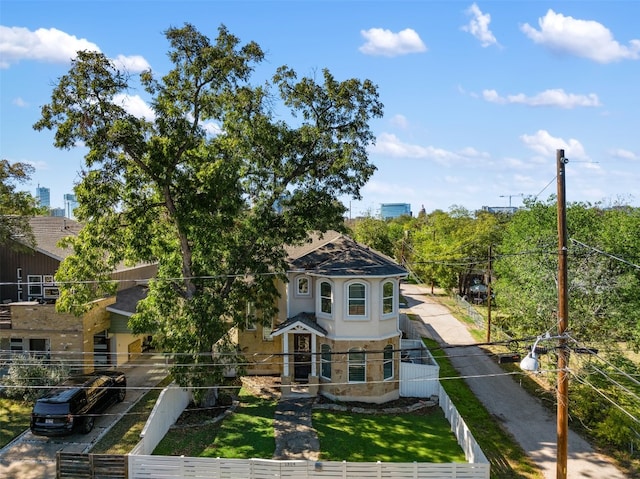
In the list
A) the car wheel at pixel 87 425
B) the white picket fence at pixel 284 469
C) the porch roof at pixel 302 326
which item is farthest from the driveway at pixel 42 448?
the porch roof at pixel 302 326

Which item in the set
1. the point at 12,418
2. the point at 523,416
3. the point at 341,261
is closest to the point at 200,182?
the point at 341,261

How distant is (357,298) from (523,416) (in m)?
9.00

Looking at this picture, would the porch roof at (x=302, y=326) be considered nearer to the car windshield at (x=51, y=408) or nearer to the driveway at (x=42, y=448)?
the driveway at (x=42, y=448)

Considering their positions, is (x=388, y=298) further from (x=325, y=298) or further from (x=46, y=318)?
(x=46, y=318)

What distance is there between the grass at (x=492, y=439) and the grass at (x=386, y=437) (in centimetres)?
114

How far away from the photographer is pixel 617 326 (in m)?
22.5

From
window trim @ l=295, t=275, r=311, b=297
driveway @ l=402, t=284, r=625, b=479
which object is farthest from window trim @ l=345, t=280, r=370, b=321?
driveway @ l=402, t=284, r=625, b=479

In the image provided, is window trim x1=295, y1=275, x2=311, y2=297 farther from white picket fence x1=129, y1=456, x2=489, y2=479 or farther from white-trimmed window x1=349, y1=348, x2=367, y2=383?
white picket fence x1=129, y1=456, x2=489, y2=479

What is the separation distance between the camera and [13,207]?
25172mm

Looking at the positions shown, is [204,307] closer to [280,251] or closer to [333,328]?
[280,251]

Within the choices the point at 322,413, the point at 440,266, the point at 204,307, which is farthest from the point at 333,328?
the point at 440,266

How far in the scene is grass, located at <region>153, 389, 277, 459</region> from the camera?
1775cm

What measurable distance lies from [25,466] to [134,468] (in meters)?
4.02

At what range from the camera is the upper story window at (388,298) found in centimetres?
2356
